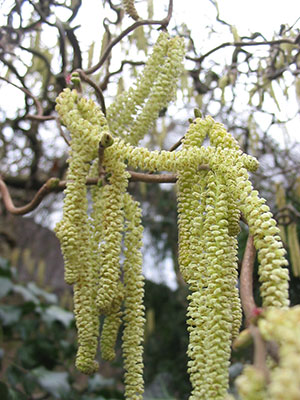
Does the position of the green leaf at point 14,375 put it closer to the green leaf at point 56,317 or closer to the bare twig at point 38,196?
the green leaf at point 56,317

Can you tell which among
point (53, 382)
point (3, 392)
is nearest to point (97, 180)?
point (3, 392)

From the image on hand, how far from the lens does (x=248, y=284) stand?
1.42 ft

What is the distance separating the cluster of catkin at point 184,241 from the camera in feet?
1.48

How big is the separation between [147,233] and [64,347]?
122 cm

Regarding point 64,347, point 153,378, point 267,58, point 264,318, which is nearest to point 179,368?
point 153,378

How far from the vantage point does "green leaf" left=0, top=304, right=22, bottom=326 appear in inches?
80.7

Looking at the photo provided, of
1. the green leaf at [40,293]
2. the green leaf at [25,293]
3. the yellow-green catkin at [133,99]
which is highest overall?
the green leaf at [40,293]

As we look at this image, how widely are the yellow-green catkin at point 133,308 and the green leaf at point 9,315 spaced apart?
157 centimetres

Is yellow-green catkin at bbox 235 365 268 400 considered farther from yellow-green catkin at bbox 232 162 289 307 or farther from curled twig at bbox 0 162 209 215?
curled twig at bbox 0 162 209 215

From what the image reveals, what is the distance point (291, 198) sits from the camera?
5.80 ft

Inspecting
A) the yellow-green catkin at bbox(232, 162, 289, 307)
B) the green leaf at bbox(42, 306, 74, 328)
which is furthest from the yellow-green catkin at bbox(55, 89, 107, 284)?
the green leaf at bbox(42, 306, 74, 328)

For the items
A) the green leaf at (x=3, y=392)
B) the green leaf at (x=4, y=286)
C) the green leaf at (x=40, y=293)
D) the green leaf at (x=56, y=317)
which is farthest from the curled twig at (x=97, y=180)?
the green leaf at (x=40, y=293)

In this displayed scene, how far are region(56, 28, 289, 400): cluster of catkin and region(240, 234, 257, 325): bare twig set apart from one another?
2cm

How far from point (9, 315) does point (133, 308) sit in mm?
1613
